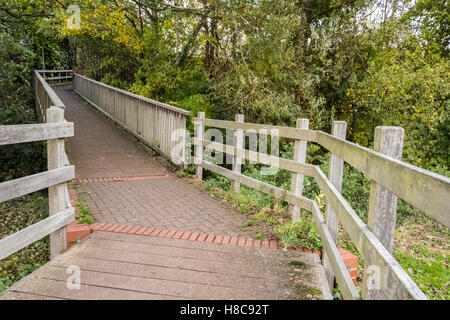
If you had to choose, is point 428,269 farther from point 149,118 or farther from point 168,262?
point 149,118

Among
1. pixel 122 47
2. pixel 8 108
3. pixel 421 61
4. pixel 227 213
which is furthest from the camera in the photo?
pixel 122 47

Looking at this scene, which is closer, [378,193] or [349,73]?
[378,193]

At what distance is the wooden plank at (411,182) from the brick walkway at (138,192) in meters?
2.50

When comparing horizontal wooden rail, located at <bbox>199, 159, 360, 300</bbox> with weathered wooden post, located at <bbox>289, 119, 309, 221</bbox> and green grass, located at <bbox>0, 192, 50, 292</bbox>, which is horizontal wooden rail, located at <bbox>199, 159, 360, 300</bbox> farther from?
green grass, located at <bbox>0, 192, 50, 292</bbox>

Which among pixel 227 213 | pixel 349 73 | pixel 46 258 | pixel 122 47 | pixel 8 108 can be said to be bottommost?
pixel 46 258

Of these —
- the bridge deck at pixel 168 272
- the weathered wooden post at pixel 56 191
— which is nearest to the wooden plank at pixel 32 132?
the weathered wooden post at pixel 56 191

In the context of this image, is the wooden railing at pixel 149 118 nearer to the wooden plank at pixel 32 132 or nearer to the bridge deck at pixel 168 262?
the bridge deck at pixel 168 262

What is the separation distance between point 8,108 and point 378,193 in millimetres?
13717

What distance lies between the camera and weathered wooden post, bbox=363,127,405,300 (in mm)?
2037

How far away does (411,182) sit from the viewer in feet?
5.32

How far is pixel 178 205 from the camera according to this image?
5.59 m

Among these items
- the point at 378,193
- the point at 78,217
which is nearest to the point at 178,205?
the point at 78,217

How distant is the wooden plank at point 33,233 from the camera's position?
2.93 m
